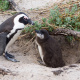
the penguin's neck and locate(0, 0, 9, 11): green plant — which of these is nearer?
the penguin's neck

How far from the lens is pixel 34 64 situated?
107 inches

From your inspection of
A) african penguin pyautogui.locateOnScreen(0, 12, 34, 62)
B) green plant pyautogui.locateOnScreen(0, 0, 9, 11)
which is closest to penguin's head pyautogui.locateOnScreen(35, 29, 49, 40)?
african penguin pyautogui.locateOnScreen(0, 12, 34, 62)

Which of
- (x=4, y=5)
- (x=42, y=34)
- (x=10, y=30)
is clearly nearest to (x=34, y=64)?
(x=42, y=34)

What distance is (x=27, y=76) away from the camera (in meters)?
2.19

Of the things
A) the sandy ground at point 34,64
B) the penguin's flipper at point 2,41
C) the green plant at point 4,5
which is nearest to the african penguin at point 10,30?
the penguin's flipper at point 2,41

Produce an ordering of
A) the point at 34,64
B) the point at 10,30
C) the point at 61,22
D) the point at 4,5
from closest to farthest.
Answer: the point at 34,64
the point at 10,30
the point at 61,22
the point at 4,5

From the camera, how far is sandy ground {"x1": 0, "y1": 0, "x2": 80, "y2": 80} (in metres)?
2.19

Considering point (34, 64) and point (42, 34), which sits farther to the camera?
point (42, 34)

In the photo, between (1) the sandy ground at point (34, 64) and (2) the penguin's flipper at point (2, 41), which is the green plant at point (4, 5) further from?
(2) the penguin's flipper at point (2, 41)

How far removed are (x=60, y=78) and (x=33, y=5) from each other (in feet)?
9.54

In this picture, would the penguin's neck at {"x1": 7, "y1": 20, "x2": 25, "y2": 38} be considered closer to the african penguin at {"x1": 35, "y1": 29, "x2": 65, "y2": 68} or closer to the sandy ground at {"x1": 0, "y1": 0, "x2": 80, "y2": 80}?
the african penguin at {"x1": 35, "y1": 29, "x2": 65, "y2": 68}

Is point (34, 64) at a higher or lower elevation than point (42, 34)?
lower

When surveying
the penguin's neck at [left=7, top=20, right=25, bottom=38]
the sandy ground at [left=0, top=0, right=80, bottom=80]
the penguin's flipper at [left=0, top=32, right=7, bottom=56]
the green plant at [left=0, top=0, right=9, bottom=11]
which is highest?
the green plant at [left=0, top=0, right=9, bottom=11]

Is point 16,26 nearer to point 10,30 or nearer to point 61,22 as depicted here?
point 10,30
